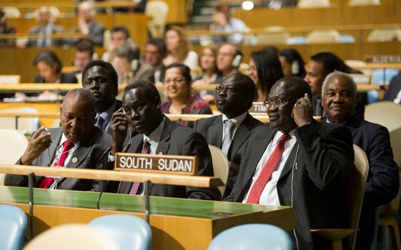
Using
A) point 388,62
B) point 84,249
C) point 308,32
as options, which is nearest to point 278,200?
point 84,249

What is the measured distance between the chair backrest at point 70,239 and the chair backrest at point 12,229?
0.96m

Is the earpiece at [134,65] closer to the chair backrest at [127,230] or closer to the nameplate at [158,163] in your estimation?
the nameplate at [158,163]

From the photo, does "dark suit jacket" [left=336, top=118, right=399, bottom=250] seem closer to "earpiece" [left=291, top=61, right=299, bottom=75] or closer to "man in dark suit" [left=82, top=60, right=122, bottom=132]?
"man in dark suit" [left=82, top=60, right=122, bottom=132]

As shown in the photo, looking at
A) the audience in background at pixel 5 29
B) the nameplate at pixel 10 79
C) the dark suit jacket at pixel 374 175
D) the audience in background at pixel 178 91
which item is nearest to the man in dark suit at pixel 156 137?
the dark suit jacket at pixel 374 175

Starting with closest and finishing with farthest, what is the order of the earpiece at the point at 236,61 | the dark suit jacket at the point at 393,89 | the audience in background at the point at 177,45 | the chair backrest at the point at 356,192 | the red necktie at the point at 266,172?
the chair backrest at the point at 356,192
the red necktie at the point at 266,172
the dark suit jacket at the point at 393,89
the earpiece at the point at 236,61
the audience in background at the point at 177,45

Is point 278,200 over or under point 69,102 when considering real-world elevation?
under

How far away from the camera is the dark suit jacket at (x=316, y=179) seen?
4688 millimetres

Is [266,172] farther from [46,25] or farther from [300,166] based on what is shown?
[46,25]

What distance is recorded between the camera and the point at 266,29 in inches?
532

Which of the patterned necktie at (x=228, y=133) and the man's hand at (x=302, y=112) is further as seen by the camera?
the patterned necktie at (x=228, y=133)

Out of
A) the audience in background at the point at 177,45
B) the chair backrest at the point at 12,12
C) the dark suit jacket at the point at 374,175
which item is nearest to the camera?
the dark suit jacket at the point at 374,175

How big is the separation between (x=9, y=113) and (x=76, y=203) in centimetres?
274

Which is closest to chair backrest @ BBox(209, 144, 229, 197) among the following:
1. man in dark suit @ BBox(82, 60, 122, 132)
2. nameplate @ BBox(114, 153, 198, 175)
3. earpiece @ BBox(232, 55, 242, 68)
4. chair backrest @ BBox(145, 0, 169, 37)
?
nameplate @ BBox(114, 153, 198, 175)

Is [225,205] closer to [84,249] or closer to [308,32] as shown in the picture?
[84,249]
